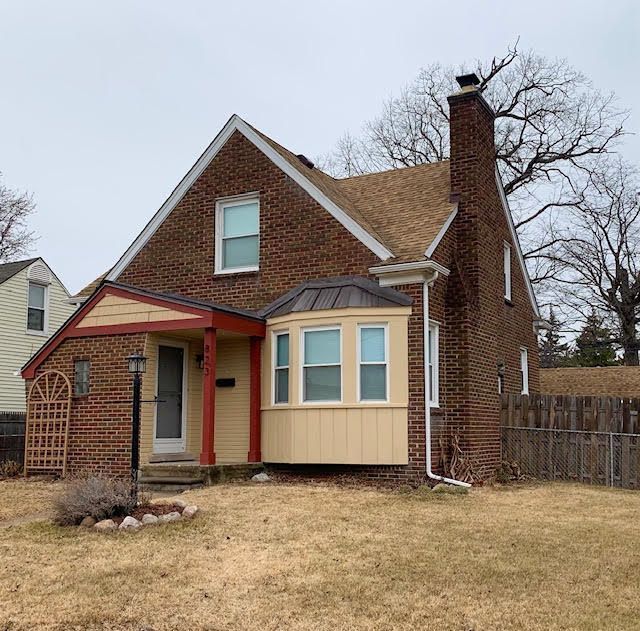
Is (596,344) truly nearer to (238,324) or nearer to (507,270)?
(507,270)

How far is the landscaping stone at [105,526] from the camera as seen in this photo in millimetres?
8609

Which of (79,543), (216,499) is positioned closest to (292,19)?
(216,499)

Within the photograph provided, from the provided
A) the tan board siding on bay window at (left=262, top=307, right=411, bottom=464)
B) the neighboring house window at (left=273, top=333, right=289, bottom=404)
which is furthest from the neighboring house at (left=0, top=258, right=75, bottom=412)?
the tan board siding on bay window at (left=262, top=307, right=411, bottom=464)

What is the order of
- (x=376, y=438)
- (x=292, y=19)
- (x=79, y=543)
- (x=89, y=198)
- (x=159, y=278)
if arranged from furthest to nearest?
(x=89, y=198) < (x=159, y=278) < (x=292, y=19) < (x=376, y=438) < (x=79, y=543)

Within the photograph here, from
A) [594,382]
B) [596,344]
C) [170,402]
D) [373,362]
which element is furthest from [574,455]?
[596,344]

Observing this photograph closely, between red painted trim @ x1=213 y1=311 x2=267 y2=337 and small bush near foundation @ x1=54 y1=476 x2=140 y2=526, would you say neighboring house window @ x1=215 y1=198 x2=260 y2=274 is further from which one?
small bush near foundation @ x1=54 y1=476 x2=140 y2=526

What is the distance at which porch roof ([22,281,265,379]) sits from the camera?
13.1 meters

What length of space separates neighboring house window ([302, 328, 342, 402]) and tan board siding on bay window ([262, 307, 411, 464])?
139 mm

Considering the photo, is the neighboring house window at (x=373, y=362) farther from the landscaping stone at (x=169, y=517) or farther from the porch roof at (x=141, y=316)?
the landscaping stone at (x=169, y=517)

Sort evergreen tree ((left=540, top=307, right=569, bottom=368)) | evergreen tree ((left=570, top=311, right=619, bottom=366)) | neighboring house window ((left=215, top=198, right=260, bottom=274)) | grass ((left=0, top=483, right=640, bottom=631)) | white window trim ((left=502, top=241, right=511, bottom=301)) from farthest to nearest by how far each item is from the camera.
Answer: evergreen tree ((left=540, top=307, right=569, bottom=368))
evergreen tree ((left=570, top=311, right=619, bottom=366))
white window trim ((left=502, top=241, right=511, bottom=301))
neighboring house window ((left=215, top=198, right=260, bottom=274))
grass ((left=0, top=483, right=640, bottom=631))

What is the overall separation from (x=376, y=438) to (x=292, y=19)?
7.41 m

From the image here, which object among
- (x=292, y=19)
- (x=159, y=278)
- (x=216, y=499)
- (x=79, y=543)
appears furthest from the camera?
(x=159, y=278)

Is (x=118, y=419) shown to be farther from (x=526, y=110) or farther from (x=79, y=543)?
(x=526, y=110)

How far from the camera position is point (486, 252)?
15.5m
